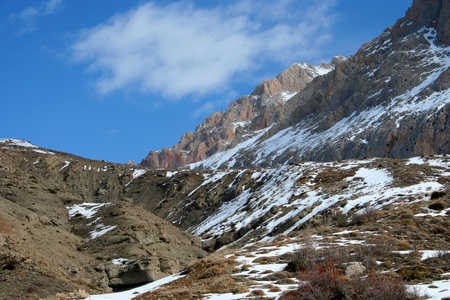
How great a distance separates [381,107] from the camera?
126000 mm

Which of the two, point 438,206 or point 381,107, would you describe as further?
point 381,107

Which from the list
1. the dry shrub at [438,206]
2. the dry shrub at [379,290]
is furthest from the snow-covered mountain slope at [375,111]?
the dry shrub at [379,290]

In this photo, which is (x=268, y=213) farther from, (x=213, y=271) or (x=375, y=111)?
(x=375, y=111)

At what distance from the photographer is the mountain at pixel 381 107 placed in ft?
335

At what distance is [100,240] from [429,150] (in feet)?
253

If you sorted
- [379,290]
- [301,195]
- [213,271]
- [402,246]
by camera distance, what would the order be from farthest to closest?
[301,195] → [213,271] → [402,246] → [379,290]

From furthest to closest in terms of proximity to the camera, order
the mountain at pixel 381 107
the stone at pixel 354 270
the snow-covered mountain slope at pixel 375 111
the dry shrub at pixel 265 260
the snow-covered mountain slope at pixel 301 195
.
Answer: the mountain at pixel 381 107, the snow-covered mountain slope at pixel 375 111, the snow-covered mountain slope at pixel 301 195, the dry shrub at pixel 265 260, the stone at pixel 354 270

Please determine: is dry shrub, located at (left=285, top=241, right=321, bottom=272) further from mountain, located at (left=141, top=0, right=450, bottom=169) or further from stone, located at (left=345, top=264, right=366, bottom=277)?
mountain, located at (left=141, top=0, right=450, bottom=169)

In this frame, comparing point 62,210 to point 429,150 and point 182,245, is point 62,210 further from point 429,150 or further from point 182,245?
point 429,150

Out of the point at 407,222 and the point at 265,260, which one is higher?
the point at 265,260

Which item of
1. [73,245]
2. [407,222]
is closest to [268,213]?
[73,245]

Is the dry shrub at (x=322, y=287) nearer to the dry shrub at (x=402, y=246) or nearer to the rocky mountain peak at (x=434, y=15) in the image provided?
the dry shrub at (x=402, y=246)

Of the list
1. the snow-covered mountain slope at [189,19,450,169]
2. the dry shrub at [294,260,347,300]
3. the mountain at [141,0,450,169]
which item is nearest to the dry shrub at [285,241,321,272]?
the dry shrub at [294,260,347,300]

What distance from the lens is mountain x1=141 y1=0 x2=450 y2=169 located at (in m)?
102
